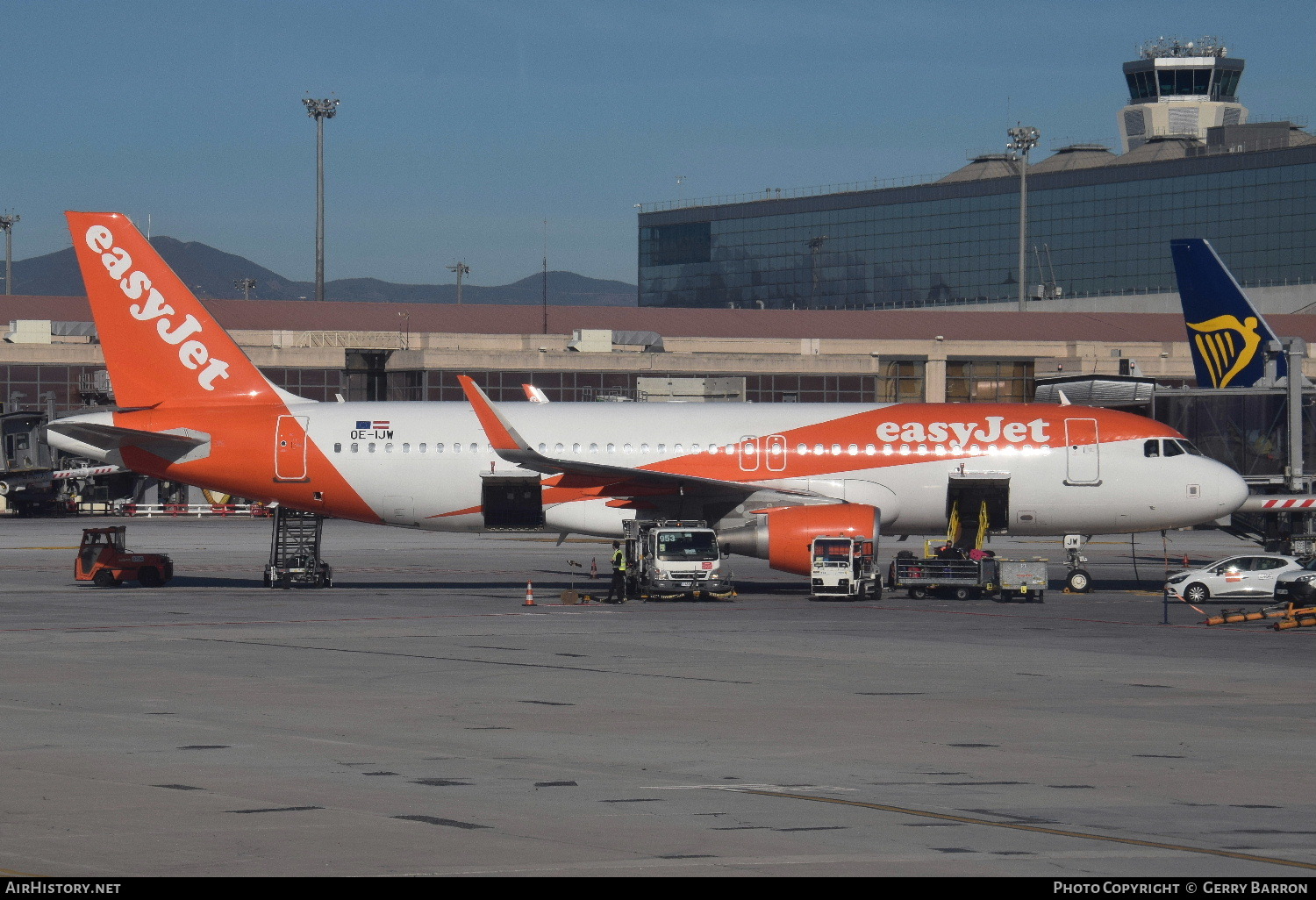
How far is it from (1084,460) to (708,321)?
90759 millimetres

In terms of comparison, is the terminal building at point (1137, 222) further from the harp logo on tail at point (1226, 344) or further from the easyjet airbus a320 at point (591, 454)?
the easyjet airbus a320 at point (591, 454)

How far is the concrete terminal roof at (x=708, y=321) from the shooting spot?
12669cm

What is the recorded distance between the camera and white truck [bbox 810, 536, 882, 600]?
141 ft

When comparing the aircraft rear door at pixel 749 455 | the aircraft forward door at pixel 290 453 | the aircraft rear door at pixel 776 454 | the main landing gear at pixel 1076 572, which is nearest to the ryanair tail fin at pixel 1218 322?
the main landing gear at pixel 1076 572

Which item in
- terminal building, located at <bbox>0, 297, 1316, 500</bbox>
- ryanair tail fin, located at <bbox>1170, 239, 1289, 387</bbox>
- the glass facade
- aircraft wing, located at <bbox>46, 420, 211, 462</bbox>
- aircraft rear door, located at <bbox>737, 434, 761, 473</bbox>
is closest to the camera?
aircraft wing, located at <bbox>46, 420, 211, 462</bbox>

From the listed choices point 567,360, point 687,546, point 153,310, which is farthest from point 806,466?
point 567,360

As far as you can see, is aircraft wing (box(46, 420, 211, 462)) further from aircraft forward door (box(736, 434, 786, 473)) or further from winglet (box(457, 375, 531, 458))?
aircraft forward door (box(736, 434, 786, 473))

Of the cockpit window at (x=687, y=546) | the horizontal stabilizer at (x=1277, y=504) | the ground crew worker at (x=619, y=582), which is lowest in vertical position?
the ground crew worker at (x=619, y=582)

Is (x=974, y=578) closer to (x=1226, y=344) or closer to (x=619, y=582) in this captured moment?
(x=619, y=582)

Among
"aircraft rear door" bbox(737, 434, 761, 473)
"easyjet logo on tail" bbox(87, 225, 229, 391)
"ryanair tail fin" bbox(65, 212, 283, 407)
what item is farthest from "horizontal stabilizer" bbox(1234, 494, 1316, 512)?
"easyjet logo on tail" bbox(87, 225, 229, 391)

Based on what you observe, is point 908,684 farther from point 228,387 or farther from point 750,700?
point 228,387

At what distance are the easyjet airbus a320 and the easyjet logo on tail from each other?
0.15 ft

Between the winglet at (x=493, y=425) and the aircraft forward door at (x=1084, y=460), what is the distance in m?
16.0

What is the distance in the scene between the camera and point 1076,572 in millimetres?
47688
